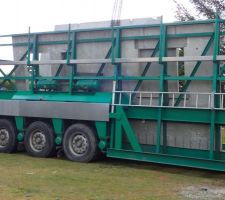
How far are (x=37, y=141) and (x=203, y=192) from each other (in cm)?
499

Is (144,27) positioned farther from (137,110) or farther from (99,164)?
(99,164)

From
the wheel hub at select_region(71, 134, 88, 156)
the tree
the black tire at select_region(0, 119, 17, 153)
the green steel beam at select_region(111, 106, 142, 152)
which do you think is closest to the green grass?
the wheel hub at select_region(71, 134, 88, 156)

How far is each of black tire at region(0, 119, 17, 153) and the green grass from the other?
0.80 meters

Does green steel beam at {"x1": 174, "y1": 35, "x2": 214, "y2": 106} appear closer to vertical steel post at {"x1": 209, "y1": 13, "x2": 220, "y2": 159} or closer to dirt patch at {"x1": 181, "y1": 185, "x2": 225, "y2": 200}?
vertical steel post at {"x1": 209, "y1": 13, "x2": 220, "y2": 159}

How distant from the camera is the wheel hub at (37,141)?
37.9 ft

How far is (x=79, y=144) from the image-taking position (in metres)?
10.9

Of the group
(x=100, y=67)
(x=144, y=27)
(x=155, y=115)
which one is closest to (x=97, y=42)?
(x=100, y=67)

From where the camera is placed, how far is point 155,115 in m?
9.94

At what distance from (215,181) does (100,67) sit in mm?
3718

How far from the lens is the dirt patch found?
7.43 m

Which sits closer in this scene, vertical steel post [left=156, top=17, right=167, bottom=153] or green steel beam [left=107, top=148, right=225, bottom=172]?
green steel beam [left=107, top=148, right=225, bottom=172]

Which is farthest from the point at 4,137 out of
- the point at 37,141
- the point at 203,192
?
the point at 203,192

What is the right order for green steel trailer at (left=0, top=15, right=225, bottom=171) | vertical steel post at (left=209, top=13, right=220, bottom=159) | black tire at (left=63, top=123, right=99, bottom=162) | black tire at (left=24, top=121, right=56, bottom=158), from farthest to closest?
black tire at (left=24, top=121, right=56, bottom=158), black tire at (left=63, top=123, right=99, bottom=162), green steel trailer at (left=0, top=15, right=225, bottom=171), vertical steel post at (left=209, top=13, right=220, bottom=159)

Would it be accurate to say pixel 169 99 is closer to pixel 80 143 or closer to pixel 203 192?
pixel 80 143
